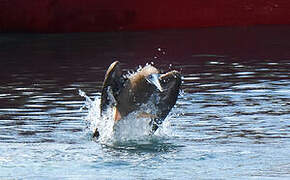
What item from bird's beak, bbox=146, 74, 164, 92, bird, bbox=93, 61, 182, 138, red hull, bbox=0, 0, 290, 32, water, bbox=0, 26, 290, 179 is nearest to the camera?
water, bbox=0, 26, 290, 179

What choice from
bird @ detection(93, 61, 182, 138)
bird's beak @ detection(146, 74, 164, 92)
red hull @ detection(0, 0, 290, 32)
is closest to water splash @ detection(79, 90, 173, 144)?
Answer: bird @ detection(93, 61, 182, 138)

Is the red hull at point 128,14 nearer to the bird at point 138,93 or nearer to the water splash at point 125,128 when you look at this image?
the water splash at point 125,128

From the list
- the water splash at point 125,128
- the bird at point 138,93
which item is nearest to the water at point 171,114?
the water splash at point 125,128

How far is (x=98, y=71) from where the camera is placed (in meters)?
17.2

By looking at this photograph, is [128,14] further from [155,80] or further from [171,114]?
[155,80]

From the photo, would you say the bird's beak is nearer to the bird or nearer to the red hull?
the bird

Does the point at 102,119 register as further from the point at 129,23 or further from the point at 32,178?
Result: the point at 129,23

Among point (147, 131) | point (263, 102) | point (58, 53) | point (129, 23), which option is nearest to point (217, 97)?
point (263, 102)

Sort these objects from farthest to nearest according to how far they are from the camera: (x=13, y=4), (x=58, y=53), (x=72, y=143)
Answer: (x=13, y=4) < (x=58, y=53) < (x=72, y=143)

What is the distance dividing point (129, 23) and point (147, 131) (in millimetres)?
11782

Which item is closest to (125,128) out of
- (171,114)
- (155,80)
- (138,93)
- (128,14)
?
(138,93)

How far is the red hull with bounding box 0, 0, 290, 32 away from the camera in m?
22.8

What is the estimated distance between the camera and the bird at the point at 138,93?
36.4 ft

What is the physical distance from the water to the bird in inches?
13.2
